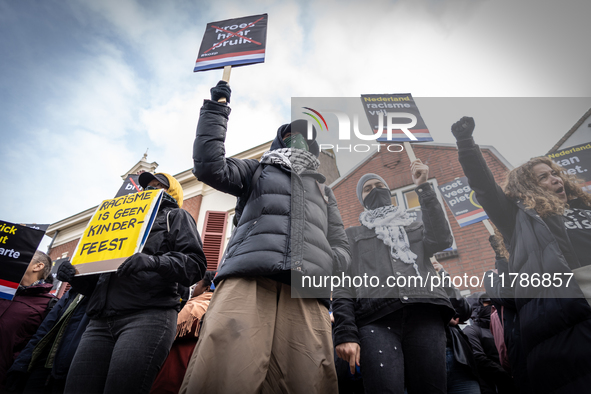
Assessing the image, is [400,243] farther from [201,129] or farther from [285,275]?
[201,129]

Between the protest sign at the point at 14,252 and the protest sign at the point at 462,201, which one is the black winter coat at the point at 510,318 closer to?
the protest sign at the point at 462,201

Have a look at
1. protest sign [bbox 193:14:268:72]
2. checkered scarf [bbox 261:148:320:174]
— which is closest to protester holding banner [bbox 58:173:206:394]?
checkered scarf [bbox 261:148:320:174]

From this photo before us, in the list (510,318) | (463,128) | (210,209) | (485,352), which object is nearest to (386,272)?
(510,318)

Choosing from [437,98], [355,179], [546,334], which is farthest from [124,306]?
[437,98]

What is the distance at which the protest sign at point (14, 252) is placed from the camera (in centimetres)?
345

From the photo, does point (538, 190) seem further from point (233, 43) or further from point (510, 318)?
point (233, 43)

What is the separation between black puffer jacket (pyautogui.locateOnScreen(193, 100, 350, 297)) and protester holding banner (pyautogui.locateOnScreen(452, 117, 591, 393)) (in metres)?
1.13

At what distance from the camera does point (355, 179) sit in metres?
2.65

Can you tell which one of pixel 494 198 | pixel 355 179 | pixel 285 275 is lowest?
pixel 285 275

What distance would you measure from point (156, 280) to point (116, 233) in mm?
594

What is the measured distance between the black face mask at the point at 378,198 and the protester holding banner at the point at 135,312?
1.26m

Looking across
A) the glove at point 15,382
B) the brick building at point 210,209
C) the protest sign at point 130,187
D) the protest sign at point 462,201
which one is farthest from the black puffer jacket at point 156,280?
the brick building at point 210,209

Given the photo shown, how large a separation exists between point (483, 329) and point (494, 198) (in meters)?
1.69

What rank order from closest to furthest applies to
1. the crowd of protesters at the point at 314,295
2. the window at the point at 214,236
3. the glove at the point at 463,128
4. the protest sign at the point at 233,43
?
1. the crowd of protesters at the point at 314,295
2. the glove at the point at 463,128
3. the protest sign at the point at 233,43
4. the window at the point at 214,236
